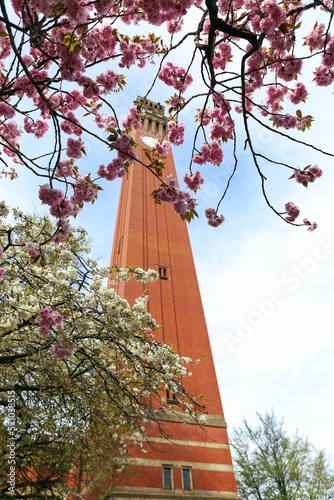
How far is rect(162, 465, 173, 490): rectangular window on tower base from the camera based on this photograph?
14594 millimetres

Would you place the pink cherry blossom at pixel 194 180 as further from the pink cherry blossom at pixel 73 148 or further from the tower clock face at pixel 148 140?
the tower clock face at pixel 148 140

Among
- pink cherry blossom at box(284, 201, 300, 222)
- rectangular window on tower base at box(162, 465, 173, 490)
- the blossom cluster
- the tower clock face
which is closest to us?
the blossom cluster

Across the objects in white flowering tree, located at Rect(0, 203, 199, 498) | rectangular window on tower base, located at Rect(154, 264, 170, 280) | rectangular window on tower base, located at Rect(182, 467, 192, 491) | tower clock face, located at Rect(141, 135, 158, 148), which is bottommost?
rectangular window on tower base, located at Rect(182, 467, 192, 491)

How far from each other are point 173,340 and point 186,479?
628 cm

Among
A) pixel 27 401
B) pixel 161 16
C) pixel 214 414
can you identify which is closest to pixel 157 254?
pixel 214 414

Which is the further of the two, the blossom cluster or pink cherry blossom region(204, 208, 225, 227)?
pink cherry blossom region(204, 208, 225, 227)

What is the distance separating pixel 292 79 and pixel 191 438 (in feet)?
50.5

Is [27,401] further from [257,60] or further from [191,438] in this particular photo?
[191,438]

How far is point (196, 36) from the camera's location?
424 cm

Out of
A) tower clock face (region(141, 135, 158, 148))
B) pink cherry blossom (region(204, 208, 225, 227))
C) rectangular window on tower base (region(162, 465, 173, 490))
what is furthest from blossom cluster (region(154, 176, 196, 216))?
tower clock face (region(141, 135, 158, 148))

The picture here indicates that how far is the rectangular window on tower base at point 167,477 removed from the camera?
1459 centimetres

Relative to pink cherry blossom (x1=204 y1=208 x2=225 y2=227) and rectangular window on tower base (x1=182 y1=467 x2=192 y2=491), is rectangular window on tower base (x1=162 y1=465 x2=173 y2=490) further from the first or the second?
pink cherry blossom (x1=204 y1=208 x2=225 y2=227)

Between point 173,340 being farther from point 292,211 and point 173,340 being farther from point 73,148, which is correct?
point 73,148

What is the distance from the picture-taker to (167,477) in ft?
48.5
